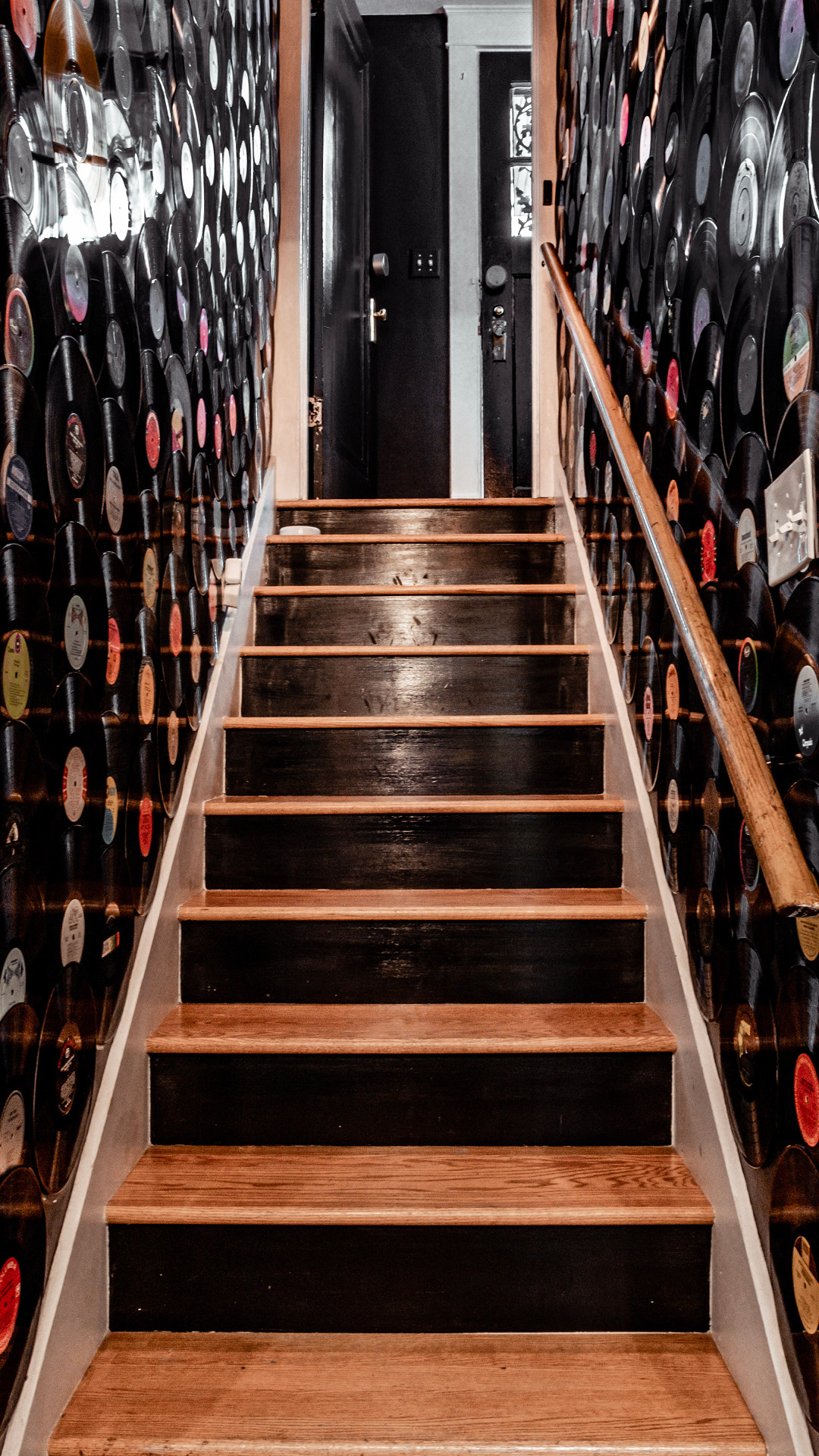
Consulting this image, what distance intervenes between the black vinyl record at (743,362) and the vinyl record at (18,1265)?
1259 mm

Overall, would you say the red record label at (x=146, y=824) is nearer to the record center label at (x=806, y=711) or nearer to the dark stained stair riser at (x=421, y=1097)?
the dark stained stair riser at (x=421, y=1097)

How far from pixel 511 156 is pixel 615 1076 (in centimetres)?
462

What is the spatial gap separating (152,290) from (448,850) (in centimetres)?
114

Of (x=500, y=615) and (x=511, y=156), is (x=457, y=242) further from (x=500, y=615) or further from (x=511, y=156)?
(x=500, y=615)

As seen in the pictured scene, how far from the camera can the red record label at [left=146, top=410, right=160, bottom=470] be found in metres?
1.60

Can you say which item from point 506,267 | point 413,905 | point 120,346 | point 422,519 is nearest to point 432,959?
point 413,905

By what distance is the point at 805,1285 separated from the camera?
1.04m

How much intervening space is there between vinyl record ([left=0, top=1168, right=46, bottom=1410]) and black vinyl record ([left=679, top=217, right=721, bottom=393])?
1436mm

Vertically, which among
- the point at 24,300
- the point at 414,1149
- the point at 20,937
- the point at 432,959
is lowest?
the point at 414,1149

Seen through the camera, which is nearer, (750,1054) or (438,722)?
(750,1054)

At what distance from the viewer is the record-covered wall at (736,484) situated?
1042 millimetres

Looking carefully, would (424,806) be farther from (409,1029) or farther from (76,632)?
(76,632)

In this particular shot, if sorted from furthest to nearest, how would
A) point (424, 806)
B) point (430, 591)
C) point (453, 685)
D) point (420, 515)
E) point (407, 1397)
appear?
1. point (420, 515)
2. point (430, 591)
3. point (453, 685)
4. point (424, 806)
5. point (407, 1397)

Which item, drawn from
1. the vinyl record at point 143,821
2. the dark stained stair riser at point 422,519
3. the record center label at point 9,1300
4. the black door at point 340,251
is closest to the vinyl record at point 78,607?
the vinyl record at point 143,821
